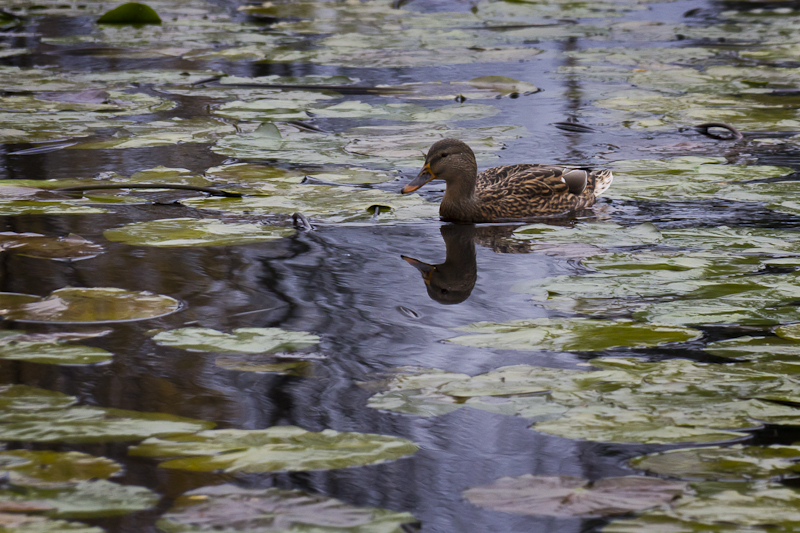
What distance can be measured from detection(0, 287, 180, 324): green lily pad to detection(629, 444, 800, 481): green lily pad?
1684 millimetres

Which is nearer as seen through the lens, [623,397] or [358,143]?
[623,397]

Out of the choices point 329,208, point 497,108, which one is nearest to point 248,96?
point 497,108

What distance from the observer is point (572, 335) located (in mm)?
2967

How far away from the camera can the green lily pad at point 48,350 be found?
2774 mm

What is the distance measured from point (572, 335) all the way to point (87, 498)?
1.50 m

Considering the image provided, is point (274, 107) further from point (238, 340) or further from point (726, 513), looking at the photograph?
point (726, 513)

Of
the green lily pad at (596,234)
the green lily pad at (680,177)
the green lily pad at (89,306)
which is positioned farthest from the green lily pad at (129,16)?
the green lily pad at (89,306)

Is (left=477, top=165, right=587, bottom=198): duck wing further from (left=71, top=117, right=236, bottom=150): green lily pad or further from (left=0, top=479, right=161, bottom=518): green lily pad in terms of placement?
(left=0, top=479, right=161, bottom=518): green lily pad

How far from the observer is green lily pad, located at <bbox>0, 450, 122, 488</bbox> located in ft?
6.92

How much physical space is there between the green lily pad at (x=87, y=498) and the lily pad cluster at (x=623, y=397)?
0.72m

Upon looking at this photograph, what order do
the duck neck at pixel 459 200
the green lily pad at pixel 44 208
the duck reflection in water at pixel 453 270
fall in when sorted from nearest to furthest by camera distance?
the duck reflection in water at pixel 453 270 → the green lily pad at pixel 44 208 → the duck neck at pixel 459 200

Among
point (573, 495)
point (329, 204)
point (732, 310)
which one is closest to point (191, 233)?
point (329, 204)

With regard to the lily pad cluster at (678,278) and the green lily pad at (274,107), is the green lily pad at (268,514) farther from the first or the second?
the green lily pad at (274,107)

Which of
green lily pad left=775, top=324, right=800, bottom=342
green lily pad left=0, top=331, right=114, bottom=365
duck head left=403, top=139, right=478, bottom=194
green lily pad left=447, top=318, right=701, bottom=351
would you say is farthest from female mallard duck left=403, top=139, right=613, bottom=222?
green lily pad left=0, top=331, right=114, bottom=365
